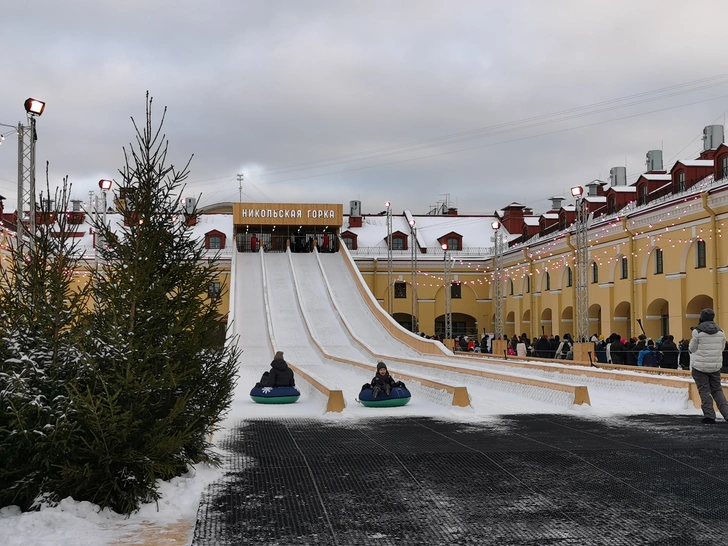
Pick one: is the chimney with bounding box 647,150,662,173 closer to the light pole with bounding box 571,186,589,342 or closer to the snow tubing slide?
the light pole with bounding box 571,186,589,342

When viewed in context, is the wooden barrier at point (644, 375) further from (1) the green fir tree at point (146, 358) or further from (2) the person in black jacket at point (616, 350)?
(1) the green fir tree at point (146, 358)

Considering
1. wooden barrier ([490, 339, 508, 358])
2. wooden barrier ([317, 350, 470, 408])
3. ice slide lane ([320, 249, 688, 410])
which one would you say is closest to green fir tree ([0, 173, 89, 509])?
wooden barrier ([317, 350, 470, 408])

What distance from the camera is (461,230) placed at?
60.5m

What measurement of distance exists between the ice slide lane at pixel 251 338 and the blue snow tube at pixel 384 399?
80 cm

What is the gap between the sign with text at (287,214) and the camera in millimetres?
53344

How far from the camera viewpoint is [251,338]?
36719 millimetres

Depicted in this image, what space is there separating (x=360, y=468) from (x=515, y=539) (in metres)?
2.66

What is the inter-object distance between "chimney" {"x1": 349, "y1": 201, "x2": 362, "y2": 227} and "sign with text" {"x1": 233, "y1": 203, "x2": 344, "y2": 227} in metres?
7.35

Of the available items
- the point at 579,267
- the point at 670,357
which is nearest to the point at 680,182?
the point at 579,267

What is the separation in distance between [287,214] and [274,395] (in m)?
37.6

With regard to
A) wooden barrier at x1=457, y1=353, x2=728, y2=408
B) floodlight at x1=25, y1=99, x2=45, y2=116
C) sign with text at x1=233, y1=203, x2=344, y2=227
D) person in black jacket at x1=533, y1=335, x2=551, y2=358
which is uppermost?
sign with text at x1=233, y1=203, x2=344, y2=227

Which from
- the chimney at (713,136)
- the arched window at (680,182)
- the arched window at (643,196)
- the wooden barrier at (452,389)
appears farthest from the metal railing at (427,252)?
the wooden barrier at (452,389)

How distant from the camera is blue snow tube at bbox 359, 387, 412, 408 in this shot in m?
15.1

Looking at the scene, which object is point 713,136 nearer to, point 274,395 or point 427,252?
point 427,252
